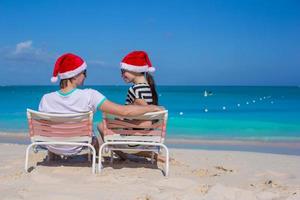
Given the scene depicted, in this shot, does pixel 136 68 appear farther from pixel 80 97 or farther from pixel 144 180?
pixel 144 180

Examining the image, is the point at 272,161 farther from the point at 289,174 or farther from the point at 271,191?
the point at 271,191

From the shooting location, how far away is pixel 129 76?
5641 millimetres

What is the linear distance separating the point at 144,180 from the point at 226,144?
22.6ft

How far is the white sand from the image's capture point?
4398 millimetres

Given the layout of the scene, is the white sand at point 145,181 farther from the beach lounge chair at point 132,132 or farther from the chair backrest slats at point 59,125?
the chair backrest slats at point 59,125

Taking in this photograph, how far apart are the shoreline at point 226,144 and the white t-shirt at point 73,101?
212 inches

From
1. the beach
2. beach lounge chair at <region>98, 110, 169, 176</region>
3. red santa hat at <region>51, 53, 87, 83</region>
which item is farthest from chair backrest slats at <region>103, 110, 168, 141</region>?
red santa hat at <region>51, 53, 87, 83</region>

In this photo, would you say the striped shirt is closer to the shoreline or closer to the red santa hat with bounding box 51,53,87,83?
the red santa hat with bounding box 51,53,87,83

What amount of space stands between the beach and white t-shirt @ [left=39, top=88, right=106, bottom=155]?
27.2 inches

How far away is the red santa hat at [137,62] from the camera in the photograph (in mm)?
5594

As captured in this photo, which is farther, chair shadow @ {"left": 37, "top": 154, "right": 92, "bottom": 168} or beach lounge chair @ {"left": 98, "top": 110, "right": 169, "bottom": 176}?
chair shadow @ {"left": 37, "top": 154, "right": 92, "bottom": 168}

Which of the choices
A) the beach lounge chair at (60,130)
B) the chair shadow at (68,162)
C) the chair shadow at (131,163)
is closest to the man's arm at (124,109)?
the beach lounge chair at (60,130)

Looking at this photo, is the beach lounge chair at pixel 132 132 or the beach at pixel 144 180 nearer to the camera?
the beach at pixel 144 180

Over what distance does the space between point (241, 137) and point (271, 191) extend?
8.81 m
